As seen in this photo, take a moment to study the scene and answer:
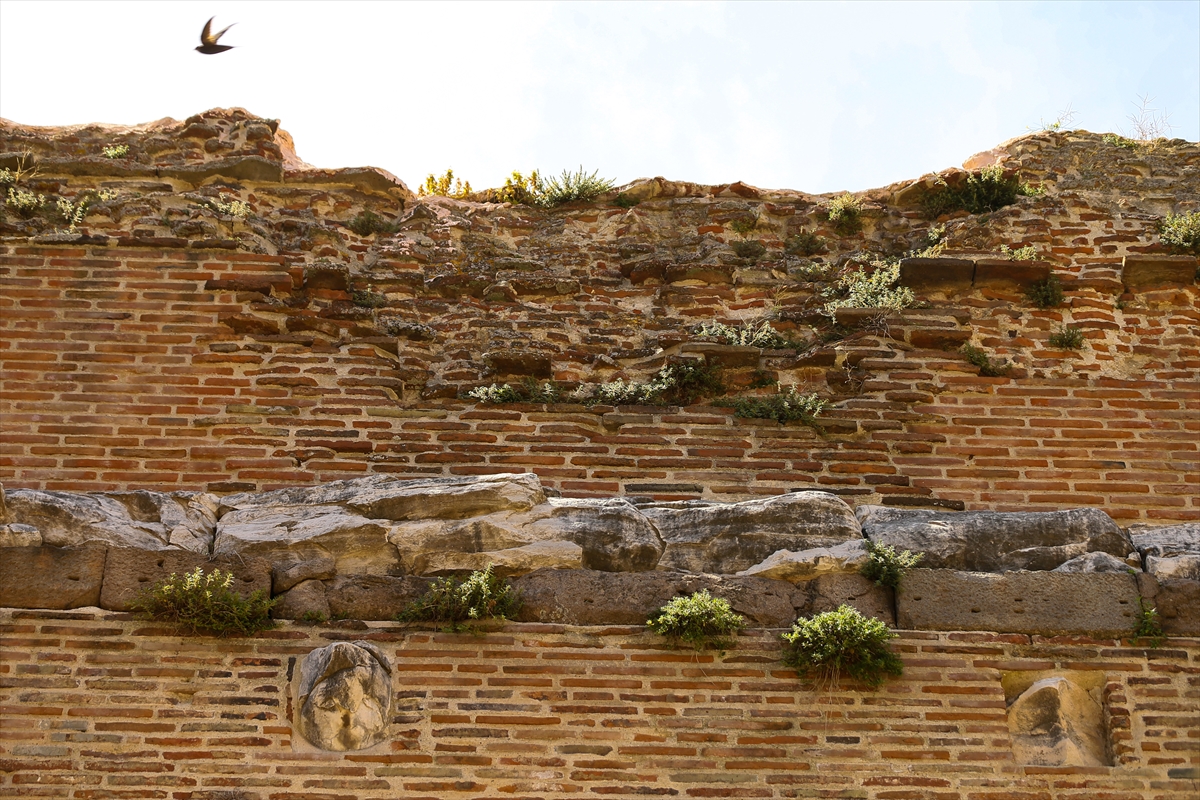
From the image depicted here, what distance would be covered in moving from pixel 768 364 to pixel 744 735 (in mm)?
2714

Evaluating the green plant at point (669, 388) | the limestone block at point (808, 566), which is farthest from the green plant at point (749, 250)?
the limestone block at point (808, 566)

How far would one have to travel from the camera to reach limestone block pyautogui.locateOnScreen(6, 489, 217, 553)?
7156 millimetres

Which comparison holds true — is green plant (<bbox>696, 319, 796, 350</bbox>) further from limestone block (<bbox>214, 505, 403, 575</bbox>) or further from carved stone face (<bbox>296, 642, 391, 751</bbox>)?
carved stone face (<bbox>296, 642, 391, 751</bbox>)

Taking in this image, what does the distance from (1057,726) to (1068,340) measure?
279 centimetres

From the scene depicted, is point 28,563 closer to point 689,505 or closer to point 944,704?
point 689,505

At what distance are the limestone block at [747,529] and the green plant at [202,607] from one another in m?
2.16

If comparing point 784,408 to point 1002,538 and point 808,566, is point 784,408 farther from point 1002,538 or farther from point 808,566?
point 1002,538

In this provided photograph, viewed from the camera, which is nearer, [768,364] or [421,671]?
[421,671]

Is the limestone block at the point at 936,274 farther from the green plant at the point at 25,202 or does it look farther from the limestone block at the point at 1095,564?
the green plant at the point at 25,202

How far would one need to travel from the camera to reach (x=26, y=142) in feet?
31.1

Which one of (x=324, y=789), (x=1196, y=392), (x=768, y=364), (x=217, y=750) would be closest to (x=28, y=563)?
(x=217, y=750)

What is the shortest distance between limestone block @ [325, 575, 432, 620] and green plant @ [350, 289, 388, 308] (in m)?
2.29

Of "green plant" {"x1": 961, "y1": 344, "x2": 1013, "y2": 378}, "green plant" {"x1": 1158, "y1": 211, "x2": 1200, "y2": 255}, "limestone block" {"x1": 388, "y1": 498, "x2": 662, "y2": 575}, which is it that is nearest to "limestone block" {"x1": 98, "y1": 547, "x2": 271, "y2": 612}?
"limestone block" {"x1": 388, "y1": 498, "x2": 662, "y2": 575}

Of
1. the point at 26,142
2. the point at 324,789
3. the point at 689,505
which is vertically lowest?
the point at 324,789
